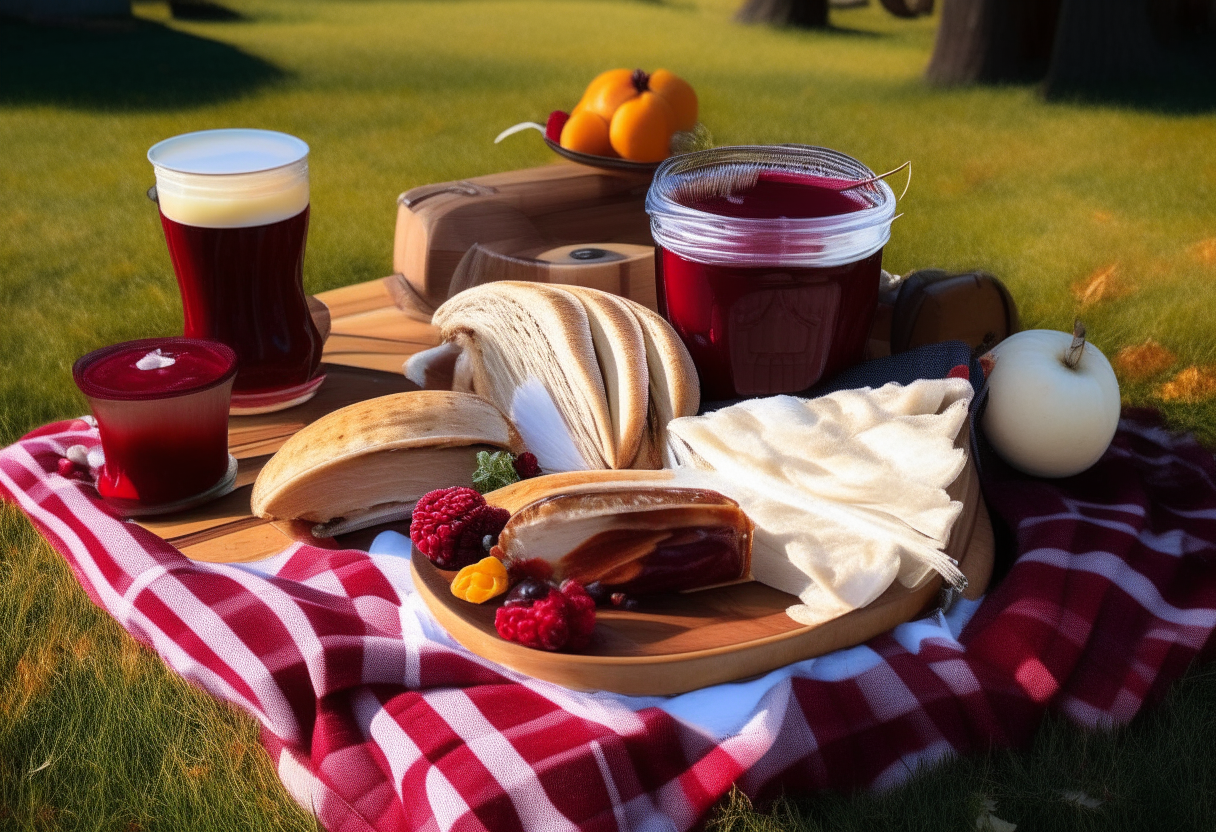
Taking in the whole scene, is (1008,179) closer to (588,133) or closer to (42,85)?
(588,133)

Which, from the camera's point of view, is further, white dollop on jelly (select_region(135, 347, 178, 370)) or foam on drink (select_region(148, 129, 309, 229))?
foam on drink (select_region(148, 129, 309, 229))

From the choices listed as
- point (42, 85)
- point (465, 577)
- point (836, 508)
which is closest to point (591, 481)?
point (465, 577)

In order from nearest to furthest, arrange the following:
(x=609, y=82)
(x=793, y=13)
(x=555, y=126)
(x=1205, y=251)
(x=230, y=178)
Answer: (x=230, y=178)
(x=609, y=82)
(x=555, y=126)
(x=1205, y=251)
(x=793, y=13)

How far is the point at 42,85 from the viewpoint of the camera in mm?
8195

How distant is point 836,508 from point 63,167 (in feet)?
18.7

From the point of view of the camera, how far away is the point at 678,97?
3062mm

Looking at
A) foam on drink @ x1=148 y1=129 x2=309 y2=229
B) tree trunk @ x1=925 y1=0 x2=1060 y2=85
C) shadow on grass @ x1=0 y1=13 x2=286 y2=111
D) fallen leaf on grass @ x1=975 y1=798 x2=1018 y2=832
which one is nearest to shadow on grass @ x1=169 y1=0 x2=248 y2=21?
shadow on grass @ x1=0 y1=13 x2=286 y2=111

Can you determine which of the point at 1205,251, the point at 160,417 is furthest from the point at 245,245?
the point at 1205,251

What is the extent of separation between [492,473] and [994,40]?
7.23 meters

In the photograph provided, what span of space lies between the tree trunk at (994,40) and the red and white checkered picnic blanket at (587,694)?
6.78 meters

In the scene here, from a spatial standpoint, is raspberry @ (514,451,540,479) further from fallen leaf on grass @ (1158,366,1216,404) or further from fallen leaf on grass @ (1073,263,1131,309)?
fallen leaf on grass @ (1073,263,1131,309)

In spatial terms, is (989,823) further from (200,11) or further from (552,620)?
(200,11)

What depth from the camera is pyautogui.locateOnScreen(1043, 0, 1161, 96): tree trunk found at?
742 cm

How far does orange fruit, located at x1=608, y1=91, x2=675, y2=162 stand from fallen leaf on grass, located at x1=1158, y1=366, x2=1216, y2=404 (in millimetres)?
1510
